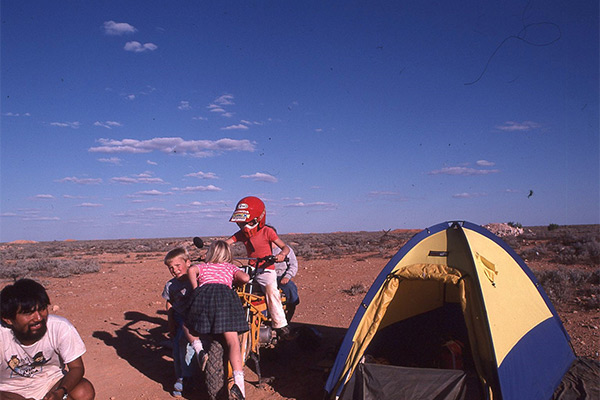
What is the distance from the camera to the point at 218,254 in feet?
15.8

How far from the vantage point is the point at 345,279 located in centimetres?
1358

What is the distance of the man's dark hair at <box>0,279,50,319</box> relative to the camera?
3258 mm

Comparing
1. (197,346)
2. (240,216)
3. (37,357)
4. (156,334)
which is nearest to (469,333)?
(197,346)

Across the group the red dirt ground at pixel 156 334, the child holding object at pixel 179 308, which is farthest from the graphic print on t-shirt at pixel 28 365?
the child holding object at pixel 179 308

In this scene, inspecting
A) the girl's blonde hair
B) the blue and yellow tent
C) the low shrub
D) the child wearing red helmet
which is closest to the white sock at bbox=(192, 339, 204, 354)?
the girl's blonde hair

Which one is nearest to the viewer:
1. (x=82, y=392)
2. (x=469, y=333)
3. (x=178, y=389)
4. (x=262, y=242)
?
(x=82, y=392)

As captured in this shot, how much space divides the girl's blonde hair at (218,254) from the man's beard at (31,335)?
5.70ft

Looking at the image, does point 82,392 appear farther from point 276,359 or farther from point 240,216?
point 276,359

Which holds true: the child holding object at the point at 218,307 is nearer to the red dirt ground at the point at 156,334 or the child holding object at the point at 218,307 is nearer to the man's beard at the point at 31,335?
the red dirt ground at the point at 156,334

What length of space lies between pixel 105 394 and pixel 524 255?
1603 centimetres

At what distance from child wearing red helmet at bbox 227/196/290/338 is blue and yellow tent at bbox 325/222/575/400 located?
1.16 m

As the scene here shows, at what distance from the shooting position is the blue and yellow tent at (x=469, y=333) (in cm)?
423

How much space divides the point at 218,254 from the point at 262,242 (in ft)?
4.00

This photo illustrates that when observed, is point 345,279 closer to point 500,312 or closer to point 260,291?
point 260,291
